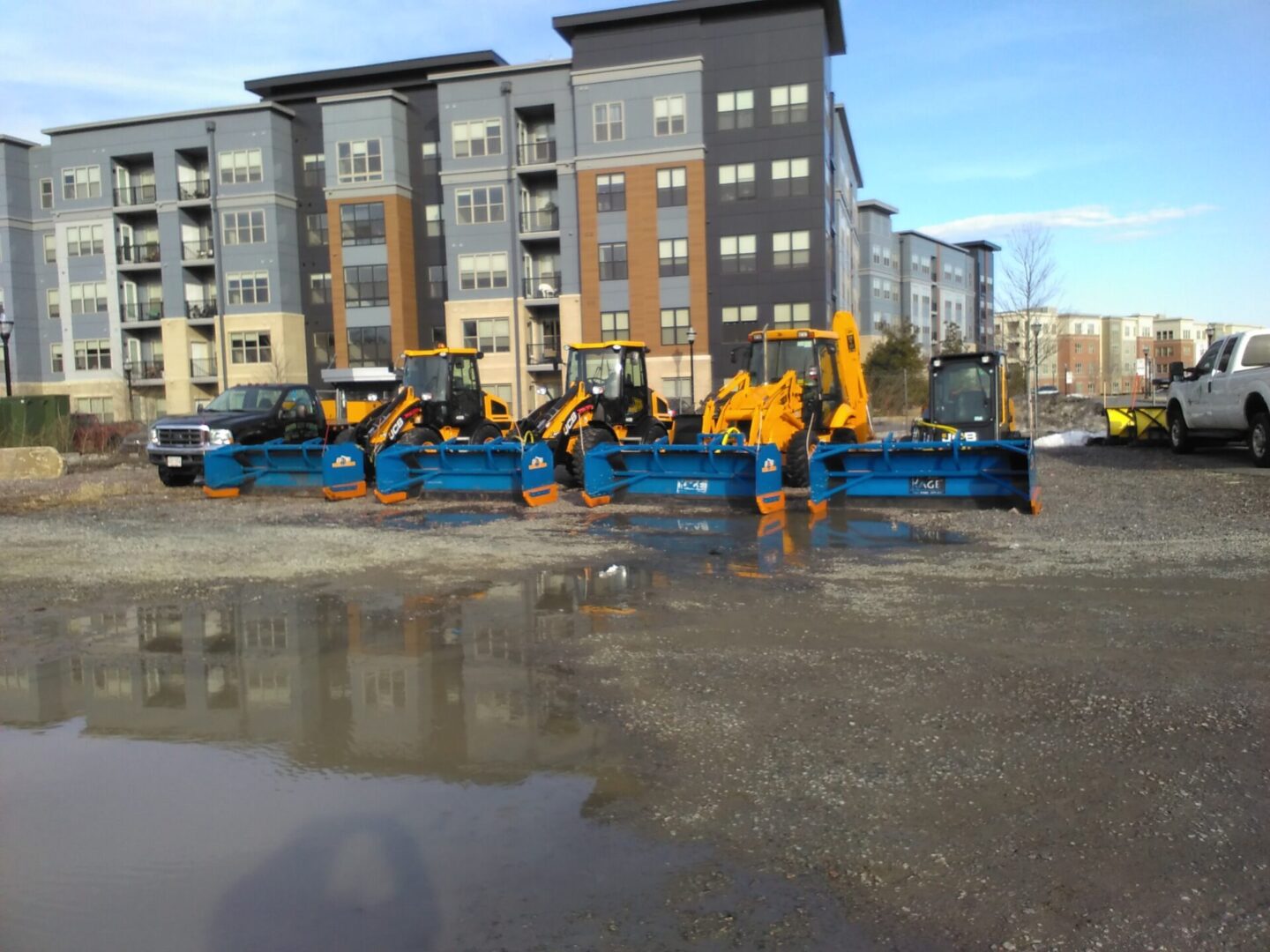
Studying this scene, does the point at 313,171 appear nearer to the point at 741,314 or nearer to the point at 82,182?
the point at 82,182

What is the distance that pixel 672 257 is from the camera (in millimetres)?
49156

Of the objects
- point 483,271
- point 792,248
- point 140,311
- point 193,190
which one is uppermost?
point 193,190

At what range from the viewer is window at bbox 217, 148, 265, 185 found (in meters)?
54.4

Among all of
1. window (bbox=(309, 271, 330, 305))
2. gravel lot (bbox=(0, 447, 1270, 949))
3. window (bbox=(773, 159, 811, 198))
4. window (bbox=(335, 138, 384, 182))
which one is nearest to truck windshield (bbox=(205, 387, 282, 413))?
gravel lot (bbox=(0, 447, 1270, 949))

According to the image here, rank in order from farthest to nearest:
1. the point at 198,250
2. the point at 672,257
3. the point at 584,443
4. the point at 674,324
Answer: the point at 198,250
the point at 674,324
the point at 672,257
the point at 584,443

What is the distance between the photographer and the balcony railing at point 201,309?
57.0 metres

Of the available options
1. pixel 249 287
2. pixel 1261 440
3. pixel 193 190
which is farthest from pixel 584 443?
pixel 193 190

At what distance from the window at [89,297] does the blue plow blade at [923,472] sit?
56157 millimetres

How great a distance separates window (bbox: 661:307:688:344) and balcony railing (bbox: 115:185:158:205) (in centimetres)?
3023

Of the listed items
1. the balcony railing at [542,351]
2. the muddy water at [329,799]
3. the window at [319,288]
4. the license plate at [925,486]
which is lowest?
the muddy water at [329,799]

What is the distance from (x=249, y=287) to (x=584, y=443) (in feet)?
142

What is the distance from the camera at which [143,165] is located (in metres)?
57.5

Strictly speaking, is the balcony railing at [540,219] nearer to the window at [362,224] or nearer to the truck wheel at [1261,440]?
the window at [362,224]

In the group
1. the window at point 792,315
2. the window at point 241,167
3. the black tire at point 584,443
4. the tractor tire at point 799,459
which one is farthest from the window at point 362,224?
the tractor tire at point 799,459
